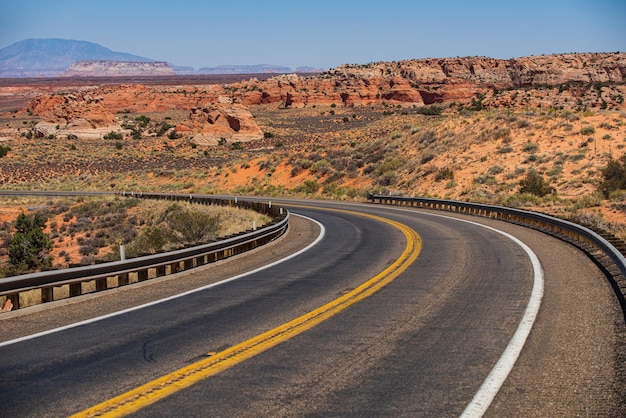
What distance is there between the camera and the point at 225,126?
90125mm

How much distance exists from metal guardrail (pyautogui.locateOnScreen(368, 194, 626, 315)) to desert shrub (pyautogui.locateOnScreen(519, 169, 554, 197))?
4026 mm

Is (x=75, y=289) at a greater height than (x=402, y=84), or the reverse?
(x=402, y=84)

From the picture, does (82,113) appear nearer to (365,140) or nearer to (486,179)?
(365,140)

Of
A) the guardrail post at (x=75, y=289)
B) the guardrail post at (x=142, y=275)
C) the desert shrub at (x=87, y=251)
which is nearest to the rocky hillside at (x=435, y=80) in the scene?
the desert shrub at (x=87, y=251)

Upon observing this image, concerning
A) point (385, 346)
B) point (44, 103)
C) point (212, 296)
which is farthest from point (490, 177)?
point (44, 103)

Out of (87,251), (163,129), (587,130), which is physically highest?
(587,130)

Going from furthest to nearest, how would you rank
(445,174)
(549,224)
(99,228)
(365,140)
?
(365,140) < (445,174) < (99,228) < (549,224)

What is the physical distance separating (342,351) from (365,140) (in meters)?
64.3

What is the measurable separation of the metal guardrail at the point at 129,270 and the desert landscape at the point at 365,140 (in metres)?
9.81

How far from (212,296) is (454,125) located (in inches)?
1836

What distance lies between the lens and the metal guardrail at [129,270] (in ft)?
32.4

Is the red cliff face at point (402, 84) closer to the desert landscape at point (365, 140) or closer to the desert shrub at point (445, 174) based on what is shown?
the desert landscape at point (365, 140)

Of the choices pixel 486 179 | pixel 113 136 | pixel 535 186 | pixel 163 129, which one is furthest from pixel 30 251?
pixel 163 129

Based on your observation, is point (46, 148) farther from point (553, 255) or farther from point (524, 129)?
point (553, 255)
